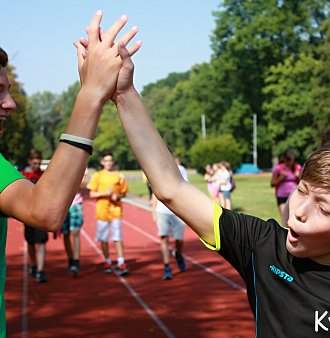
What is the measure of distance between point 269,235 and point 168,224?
791 cm

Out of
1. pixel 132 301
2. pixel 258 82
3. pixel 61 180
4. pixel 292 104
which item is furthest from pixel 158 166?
pixel 258 82

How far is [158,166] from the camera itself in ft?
7.37

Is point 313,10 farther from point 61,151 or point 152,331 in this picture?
point 61,151

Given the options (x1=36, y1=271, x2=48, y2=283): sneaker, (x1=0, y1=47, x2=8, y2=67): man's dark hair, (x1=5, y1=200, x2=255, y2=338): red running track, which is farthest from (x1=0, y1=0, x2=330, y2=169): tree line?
(x1=0, y1=47, x2=8, y2=67): man's dark hair

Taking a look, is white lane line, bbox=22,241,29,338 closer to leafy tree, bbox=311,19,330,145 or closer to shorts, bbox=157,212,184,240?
shorts, bbox=157,212,184,240

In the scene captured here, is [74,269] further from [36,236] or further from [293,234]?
[293,234]

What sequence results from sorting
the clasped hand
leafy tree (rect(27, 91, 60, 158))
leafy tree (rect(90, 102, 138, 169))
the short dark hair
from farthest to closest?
1. leafy tree (rect(27, 91, 60, 158))
2. leafy tree (rect(90, 102, 138, 169))
3. the clasped hand
4. the short dark hair

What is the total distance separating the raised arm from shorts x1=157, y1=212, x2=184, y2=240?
790 centimetres

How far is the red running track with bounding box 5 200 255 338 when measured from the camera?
690 centimetres

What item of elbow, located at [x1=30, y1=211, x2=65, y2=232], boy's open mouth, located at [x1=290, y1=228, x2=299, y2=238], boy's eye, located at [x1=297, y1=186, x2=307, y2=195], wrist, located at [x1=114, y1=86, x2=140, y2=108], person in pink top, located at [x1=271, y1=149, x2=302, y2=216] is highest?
wrist, located at [x1=114, y1=86, x2=140, y2=108]

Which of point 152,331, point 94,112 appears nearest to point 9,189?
point 94,112

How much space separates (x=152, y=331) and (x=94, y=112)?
16.7 feet

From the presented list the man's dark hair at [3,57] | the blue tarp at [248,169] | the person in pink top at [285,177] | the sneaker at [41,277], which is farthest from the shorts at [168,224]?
the blue tarp at [248,169]

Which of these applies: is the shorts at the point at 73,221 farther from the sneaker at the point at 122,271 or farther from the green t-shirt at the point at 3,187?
the green t-shirt at the point at 3,187
